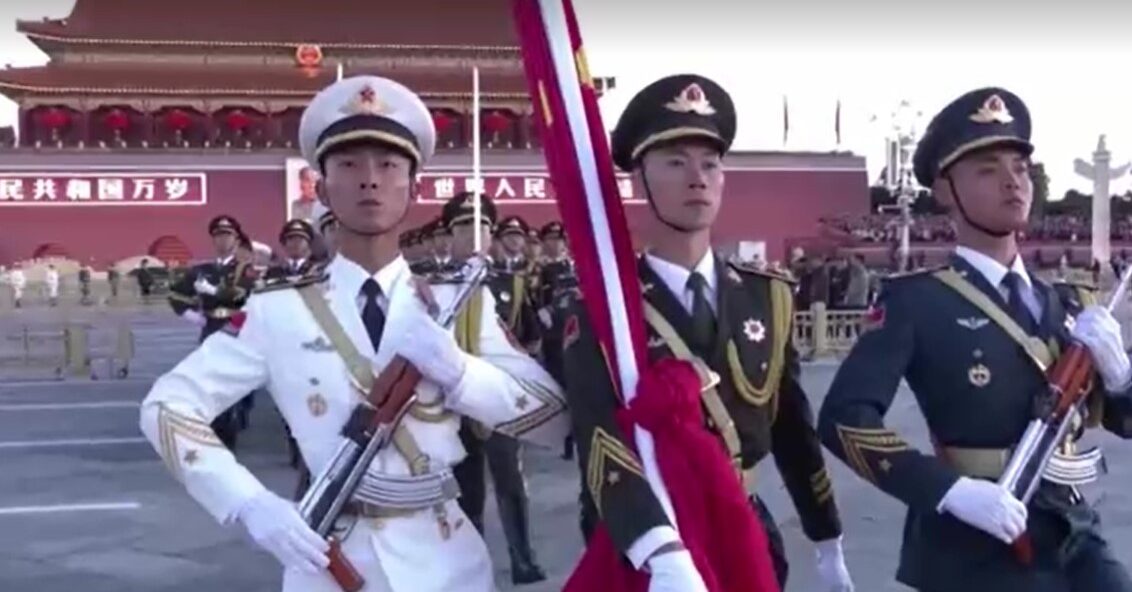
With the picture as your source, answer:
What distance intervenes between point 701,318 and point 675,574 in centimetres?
62

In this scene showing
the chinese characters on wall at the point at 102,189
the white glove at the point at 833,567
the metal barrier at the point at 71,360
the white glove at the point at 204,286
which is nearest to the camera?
the white glove at the point at 833,567

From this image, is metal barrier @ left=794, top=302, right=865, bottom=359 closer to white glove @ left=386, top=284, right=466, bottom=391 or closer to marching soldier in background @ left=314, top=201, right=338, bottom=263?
marching soldier in background @ left=314, top=201, right=338, bottom=263

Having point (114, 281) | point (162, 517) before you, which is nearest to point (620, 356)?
point (162, 517)

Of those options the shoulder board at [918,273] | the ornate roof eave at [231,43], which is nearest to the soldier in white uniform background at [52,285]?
the ornate roof eave at [231,43]

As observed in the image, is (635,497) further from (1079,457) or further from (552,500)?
(552,500)

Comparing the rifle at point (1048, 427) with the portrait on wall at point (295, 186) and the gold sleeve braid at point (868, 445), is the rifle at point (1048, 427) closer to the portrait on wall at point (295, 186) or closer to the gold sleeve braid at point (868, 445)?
the gold sleeve braid at point (868, 445)

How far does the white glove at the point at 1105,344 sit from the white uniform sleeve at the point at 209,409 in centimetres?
169

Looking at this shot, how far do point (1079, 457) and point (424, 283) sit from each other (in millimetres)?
1440

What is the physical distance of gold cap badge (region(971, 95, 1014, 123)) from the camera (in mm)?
3311

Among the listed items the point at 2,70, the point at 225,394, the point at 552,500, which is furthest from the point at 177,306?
the point at 2,70

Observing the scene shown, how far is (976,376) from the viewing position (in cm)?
325

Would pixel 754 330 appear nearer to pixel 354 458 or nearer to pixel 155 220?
pixel 354 458

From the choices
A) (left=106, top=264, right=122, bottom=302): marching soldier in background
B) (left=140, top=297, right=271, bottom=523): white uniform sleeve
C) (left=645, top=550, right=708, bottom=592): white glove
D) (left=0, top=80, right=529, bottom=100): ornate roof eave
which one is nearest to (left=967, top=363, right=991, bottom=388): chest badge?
(left=645, top=550, right=708, bottom=592): white glove

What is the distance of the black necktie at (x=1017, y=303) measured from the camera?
10.9 ft
